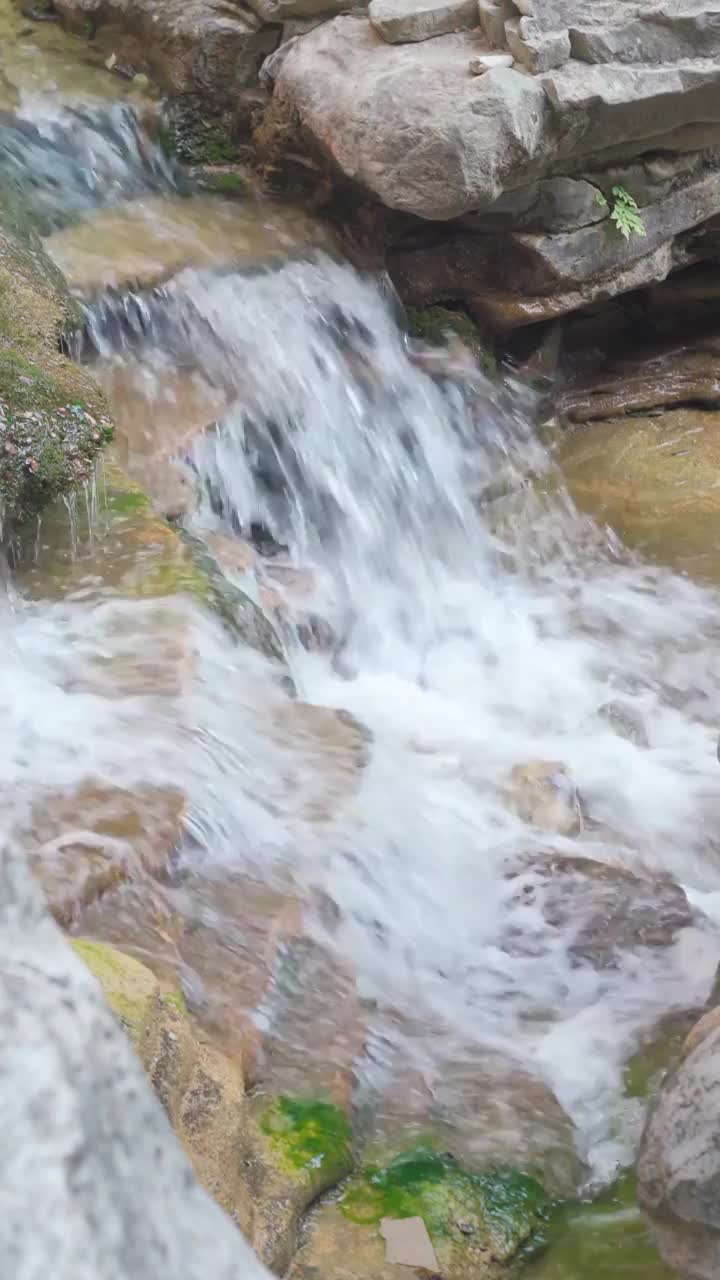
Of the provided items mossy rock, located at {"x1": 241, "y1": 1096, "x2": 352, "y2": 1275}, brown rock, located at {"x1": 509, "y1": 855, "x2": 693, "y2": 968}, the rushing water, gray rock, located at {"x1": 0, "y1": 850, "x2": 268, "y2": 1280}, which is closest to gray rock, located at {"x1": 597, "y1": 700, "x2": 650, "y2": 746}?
the rushing water

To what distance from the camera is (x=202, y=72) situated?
806 centimetres

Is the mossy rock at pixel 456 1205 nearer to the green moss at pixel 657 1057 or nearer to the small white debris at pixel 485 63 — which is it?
the green moss at pixel 657 1057

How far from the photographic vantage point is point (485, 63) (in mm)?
6570

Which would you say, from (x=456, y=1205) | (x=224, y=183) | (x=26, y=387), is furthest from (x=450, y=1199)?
(x=224, y=183)

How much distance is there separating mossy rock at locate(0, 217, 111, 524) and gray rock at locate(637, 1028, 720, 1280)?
3242 mm

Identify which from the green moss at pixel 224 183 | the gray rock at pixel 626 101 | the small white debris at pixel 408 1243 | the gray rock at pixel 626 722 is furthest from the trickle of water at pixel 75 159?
the small white debris at pixel 408 1243

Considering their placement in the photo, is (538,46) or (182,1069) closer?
(182,1069)

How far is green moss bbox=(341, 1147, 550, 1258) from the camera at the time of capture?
3057 mm

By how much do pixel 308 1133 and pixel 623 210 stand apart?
6.24 metres

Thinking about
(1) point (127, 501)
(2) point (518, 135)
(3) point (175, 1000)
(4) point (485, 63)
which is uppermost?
(4) point (485, 63)

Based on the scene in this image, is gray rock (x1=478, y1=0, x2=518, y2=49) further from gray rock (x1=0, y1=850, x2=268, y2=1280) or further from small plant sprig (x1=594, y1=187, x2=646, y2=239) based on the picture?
gray rock (x1=0, y1=850, x2=268, y2=1280)

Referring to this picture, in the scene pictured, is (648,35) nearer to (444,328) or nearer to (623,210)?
(623,210)

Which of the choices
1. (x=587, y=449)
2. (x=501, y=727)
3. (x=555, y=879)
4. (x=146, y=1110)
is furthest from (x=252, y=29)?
(x=146, y=1110)

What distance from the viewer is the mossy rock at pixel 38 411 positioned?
484cm
